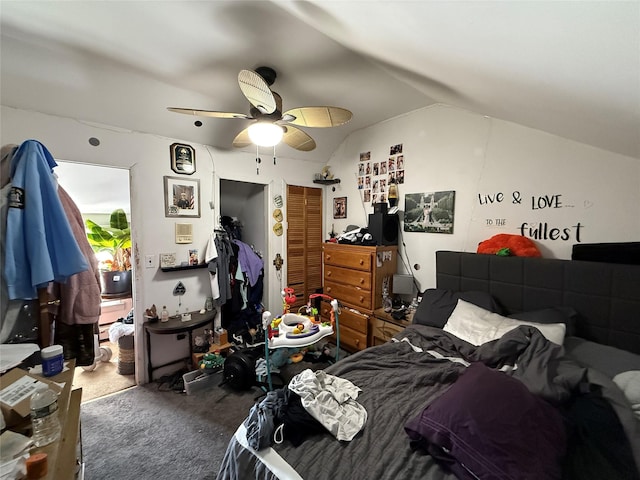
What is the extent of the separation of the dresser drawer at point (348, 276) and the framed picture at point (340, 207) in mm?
855

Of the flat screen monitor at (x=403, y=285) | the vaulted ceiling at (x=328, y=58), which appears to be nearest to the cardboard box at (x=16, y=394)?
the vaulted ceiling at (x=328, y=58)

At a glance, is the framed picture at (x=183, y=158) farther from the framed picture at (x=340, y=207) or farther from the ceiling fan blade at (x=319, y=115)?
the framed picture at (x=340, y=207)

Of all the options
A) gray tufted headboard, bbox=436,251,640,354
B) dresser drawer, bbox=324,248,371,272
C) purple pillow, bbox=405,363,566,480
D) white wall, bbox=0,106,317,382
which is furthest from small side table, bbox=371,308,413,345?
white wall, bbox=0,106,317,382

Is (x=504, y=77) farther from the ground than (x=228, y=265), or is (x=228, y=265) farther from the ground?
(x=504, y=77)

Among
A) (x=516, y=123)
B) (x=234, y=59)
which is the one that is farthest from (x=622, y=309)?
(x=234, y=59)

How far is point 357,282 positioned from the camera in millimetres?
3053

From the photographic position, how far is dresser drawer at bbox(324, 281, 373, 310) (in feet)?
9.71

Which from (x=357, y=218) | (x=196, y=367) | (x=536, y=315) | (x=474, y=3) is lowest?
(x=196, y=367)

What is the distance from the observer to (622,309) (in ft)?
5.68

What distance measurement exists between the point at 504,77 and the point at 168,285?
3.16 m

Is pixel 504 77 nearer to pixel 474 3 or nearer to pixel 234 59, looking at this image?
pixel 474 3

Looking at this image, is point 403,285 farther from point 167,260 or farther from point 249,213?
point 167,260

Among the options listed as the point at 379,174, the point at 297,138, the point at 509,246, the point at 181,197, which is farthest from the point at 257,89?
the point at 509,246

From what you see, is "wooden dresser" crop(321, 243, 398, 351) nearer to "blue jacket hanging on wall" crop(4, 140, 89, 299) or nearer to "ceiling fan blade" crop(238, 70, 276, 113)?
"ceiling fan blade" crop(238, 70, 276, 113)
